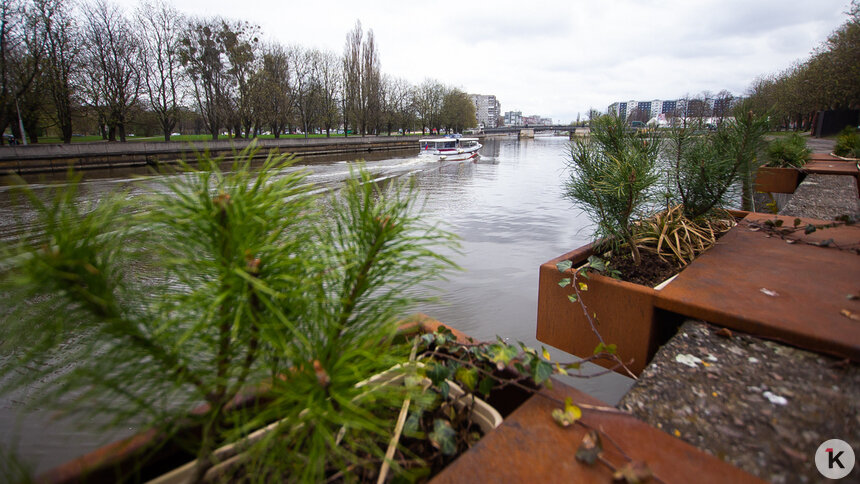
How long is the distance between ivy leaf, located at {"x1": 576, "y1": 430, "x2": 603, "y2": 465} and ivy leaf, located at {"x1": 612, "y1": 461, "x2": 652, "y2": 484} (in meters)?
0.06

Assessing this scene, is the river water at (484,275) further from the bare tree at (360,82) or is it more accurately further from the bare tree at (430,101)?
the bare tree at (430,101)

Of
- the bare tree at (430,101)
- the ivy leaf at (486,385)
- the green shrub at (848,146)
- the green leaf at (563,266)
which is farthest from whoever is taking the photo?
the bare tree at (430,101)

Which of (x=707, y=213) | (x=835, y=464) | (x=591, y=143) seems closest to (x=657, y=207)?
(x=707, y=213)

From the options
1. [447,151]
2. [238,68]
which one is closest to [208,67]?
[238,68]

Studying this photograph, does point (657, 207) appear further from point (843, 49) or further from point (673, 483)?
point (843, 49)

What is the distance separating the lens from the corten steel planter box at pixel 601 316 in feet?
7.55

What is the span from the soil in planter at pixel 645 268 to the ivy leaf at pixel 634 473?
209 centimetres

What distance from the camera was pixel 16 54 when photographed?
25172mm

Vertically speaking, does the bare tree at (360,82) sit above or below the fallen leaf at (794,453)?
above

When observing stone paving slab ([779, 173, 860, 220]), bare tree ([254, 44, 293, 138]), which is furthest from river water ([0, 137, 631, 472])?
bare tree ([254, 44, 293, 138])

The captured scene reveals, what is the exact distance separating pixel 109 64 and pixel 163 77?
518cm

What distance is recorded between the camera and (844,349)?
1.55 m

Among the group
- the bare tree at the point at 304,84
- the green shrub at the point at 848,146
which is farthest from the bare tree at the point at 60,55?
the green shrub at the point at 848,146

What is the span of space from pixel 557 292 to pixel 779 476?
5.85ft
